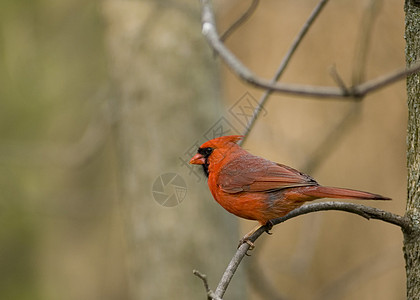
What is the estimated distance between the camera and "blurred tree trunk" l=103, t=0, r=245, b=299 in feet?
17.6

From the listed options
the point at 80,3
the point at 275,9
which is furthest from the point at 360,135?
the point at 80,3

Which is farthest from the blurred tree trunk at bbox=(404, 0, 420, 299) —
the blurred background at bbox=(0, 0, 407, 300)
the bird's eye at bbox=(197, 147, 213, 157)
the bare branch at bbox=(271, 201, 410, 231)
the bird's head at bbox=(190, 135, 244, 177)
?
the blurred background at bbox=(0, 0, 407, 300)

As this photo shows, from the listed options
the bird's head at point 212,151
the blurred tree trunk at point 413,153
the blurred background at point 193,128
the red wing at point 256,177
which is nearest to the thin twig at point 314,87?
the blurred tree trunk at point 413,153

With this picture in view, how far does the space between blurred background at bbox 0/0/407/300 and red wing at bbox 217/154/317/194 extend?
3.14ft

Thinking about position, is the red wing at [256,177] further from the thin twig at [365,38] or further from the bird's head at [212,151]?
the thin twig at [365,38]

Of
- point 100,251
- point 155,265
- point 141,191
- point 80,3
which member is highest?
point 80,3

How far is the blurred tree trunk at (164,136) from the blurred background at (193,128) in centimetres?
1

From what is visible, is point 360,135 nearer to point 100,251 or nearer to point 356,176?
point 356,176

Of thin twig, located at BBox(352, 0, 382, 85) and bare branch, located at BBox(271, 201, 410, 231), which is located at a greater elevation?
thin twig, located at BBox(352, 0, 382, 85)

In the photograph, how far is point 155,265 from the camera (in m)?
5.41

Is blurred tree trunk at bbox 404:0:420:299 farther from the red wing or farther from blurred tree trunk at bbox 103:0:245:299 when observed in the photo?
blurred tree trunk at bbox 103:0:245:299

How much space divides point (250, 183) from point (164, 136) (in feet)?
9.28

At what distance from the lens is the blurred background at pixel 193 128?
17.8ft

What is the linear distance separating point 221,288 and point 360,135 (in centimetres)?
486
